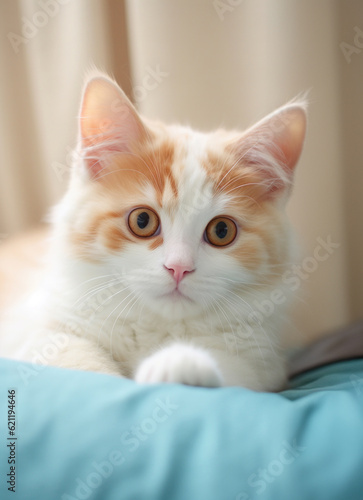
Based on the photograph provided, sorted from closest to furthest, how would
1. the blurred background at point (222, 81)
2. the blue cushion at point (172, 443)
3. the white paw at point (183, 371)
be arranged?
the blue cushion at point (172, 443) → the white paw at point (183, 371) → the blurred background at point (222, 81)

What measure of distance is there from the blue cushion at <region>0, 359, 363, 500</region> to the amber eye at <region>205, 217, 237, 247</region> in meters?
0.37

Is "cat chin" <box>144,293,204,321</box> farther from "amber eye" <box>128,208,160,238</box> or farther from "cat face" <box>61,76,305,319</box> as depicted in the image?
"amber eye" <box>128,208,160,238</box>

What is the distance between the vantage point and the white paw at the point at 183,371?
896 millimetres

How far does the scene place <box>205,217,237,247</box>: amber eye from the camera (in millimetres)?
1122

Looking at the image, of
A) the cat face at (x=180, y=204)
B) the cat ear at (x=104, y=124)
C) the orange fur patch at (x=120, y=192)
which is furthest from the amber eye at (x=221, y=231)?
the cat ear at (x=104, y=124)

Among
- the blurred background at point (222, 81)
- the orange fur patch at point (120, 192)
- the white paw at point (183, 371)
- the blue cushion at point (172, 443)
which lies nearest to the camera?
the blue cushion at point (172, 443)

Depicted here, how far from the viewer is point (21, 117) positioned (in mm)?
1963

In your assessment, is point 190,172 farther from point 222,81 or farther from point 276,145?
point 222,81

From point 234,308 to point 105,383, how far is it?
0.39 meters

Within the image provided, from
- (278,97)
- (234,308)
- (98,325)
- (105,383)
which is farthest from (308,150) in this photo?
(105,383)

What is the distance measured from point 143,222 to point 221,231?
0.62 ft

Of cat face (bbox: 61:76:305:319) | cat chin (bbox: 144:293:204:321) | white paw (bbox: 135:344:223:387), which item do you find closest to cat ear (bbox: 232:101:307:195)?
cat face (bbox: 61:76:305:319)

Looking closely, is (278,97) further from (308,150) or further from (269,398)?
(269,398)

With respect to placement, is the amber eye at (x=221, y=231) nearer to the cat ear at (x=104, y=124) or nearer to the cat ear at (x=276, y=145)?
the cat ear at (x=276, y=145)
